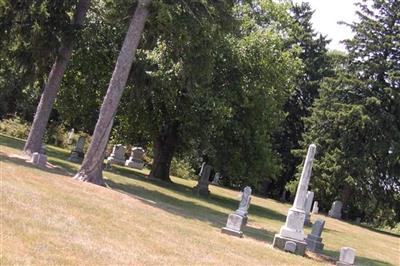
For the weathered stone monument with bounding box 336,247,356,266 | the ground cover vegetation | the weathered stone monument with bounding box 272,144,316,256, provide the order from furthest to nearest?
1. the ground cover vegetation
2. the weathered stone monument with bounding box 272,144,316,256
3. the weathered stone monument with bounding box 336,247,356,266

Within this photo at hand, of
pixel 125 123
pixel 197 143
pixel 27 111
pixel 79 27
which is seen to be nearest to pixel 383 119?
pixel 197 143

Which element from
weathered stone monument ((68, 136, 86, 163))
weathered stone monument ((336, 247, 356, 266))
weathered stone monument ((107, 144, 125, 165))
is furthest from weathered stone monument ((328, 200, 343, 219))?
weathered stone monument ((336, 247, 356, 266))

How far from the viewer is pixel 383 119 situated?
3541cm

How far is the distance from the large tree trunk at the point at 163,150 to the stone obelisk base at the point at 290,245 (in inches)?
585

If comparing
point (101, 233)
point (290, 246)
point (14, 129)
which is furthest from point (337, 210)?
point (101, 233)

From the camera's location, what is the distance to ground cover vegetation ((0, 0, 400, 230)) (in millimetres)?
20250

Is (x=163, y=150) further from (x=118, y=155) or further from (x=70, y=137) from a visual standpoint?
(x=70, y=137)

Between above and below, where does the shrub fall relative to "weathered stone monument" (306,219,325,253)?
above

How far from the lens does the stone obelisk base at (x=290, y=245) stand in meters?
14.4

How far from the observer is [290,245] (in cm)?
1441

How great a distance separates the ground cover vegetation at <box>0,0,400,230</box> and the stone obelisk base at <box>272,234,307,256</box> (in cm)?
658

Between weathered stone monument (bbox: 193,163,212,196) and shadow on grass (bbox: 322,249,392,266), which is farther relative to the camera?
weathered stone monument (bbox: 193,163,212,196)

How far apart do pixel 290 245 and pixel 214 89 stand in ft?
47.3

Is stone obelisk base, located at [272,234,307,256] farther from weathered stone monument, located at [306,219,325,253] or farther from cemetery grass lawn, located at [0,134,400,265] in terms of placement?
weathered stone monument, located at [306,219,325,253]
